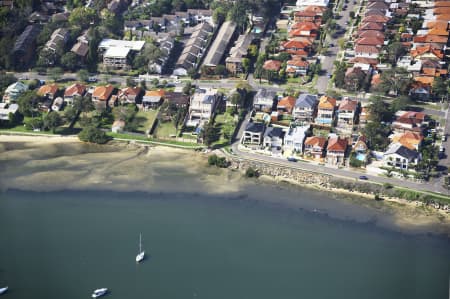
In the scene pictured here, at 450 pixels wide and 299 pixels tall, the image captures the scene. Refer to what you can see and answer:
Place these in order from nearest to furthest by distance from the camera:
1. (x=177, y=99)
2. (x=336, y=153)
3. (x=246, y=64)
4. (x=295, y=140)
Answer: (x=336, y=153) < (x=295, y=140) < (x=177, y=99) < (x=246, y=64)

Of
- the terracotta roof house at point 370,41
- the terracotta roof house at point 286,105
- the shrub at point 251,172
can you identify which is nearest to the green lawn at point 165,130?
the shrub at point 251,172

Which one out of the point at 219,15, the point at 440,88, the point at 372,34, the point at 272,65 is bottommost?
the point at 440,88

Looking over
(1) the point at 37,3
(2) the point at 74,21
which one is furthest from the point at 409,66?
(1) the point at 37,3

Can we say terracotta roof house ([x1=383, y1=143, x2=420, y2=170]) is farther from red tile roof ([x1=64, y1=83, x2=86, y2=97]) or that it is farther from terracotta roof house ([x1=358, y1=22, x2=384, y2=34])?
red tile roof ([x1=64, y1=83, x2=86, y2=97])

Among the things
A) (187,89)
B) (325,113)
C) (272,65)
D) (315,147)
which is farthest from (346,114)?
(187,89)

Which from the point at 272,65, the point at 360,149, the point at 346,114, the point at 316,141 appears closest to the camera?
the point at 360,149

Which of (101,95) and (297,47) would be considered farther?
(297,47)

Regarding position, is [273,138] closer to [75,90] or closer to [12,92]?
[75,90]

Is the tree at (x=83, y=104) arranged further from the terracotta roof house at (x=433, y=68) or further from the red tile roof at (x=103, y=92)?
the terracotta roof house at (x=433, y=68)

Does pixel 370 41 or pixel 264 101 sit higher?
pixel 370 41
